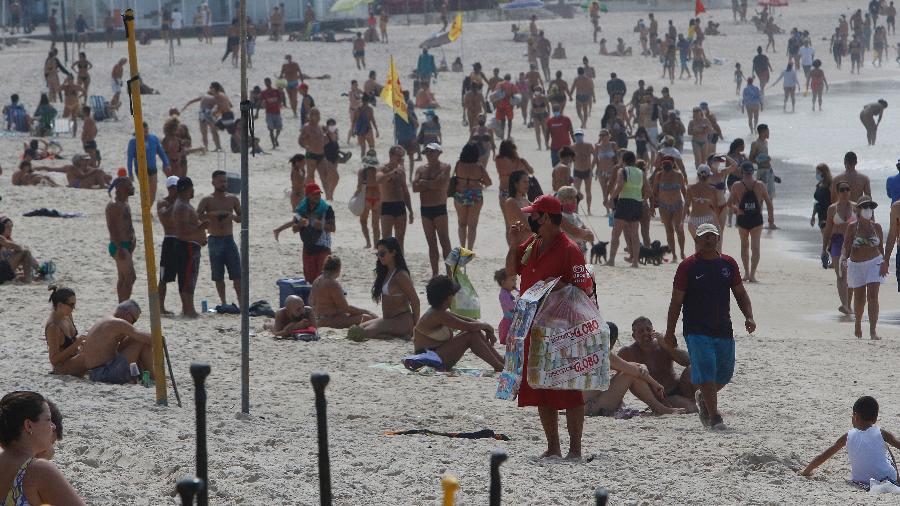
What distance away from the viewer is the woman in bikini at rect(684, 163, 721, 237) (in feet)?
46.0

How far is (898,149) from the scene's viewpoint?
2945 cm

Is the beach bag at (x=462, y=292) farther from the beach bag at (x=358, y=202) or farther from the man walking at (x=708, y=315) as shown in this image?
the beach bag at (x=358, y=202)

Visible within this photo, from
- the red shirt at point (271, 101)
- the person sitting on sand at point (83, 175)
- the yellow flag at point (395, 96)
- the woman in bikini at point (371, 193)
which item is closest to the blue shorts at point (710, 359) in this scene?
the woman in bikini at point (371, 193)

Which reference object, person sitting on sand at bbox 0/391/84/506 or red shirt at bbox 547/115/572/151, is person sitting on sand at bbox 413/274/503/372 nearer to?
person sitting on sand at bbox 0/391/84/506

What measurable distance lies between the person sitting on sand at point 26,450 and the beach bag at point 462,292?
5962mm

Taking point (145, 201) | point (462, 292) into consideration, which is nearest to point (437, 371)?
point (462, 292)

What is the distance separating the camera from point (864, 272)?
1123cm

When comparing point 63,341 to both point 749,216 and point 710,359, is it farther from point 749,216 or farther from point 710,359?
point 749,216

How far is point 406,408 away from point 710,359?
Result: 1.86 metres

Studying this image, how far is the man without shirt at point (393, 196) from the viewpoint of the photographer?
13.6 m

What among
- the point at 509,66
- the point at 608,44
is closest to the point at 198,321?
the point at 509,66

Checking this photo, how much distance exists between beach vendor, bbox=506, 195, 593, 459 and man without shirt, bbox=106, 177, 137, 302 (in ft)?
19.1

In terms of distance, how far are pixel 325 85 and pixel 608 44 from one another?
17.3 meters

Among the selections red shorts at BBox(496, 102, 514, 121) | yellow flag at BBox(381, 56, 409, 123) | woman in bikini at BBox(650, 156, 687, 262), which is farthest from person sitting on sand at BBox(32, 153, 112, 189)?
red shorts at BBox(496, 102, 514, 121)
